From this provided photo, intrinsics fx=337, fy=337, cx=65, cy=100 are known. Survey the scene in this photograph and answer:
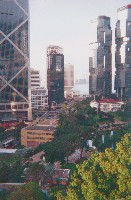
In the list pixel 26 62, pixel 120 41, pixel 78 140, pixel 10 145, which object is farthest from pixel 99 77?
pixel 78 140

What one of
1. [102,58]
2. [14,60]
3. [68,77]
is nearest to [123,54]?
[102,58]

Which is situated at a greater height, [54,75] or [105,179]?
[54,75]

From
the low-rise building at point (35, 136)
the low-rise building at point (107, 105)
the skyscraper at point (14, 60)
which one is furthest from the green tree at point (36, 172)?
the low-rise building at point (107, 105)

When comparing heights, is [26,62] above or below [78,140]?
above

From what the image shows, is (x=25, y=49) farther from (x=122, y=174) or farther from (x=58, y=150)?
(x=122, y=174)

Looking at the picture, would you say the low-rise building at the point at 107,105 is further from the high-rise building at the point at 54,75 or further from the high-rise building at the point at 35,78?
the high-rise building at the point at 35,78

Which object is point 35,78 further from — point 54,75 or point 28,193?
point 28,193
